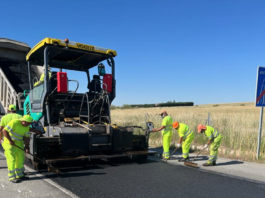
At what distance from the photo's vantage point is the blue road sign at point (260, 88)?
22.8 feet

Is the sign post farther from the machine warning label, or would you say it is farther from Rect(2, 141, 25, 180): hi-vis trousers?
Rect(2, 141, 25, 180): hi-vis trousers

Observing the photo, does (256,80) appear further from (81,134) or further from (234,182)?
(81,134)

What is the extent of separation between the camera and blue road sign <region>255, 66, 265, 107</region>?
696cm

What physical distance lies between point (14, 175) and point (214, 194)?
352cm

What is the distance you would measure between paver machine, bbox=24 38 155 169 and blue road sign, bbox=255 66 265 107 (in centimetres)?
314

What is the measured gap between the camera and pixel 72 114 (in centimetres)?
607

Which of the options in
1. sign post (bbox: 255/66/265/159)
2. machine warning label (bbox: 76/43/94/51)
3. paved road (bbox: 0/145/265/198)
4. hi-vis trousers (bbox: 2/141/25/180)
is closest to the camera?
paved road (bbox: 0/145/265/198)

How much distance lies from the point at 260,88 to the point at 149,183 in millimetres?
4535

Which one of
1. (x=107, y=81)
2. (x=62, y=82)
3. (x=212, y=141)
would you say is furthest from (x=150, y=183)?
(x=107, y=81)

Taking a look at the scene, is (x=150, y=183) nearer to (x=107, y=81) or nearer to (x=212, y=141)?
(x=212, y=141)

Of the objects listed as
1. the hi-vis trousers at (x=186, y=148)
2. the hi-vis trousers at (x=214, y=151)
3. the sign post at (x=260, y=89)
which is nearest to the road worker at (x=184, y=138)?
the hi-vis trousers at (x=186, y=148)

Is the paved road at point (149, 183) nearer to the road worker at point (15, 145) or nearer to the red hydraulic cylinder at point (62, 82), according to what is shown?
the road worker at point (15, 145)

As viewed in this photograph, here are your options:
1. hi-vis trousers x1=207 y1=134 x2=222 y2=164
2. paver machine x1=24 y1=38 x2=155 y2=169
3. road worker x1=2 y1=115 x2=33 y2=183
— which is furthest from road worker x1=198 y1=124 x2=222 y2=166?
road worker x1=2 y1=115 x2=33 y2=183

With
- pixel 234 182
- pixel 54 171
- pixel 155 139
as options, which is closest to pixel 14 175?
pixel 54 171
